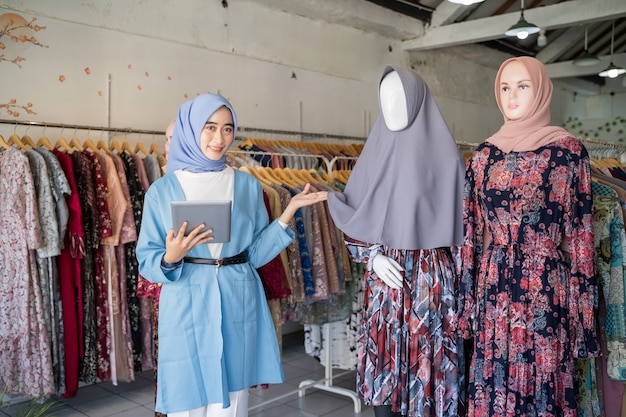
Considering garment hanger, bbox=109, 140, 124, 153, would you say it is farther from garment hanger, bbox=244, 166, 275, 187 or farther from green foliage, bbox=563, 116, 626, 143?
green foliage, bbox=563, 116, 626, 143

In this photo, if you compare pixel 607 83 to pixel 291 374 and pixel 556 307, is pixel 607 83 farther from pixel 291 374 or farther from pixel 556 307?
pixel 556 307

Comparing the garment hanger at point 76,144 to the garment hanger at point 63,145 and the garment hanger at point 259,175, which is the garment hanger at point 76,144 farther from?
the garment hanger at point 259,175

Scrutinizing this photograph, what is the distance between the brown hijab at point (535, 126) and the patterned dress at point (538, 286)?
34 millimetres

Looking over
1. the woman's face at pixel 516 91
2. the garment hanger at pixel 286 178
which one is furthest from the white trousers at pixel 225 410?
the garment hanger at pixel 286 178

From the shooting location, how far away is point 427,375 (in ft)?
7.70

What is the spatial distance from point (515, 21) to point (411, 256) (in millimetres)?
5227

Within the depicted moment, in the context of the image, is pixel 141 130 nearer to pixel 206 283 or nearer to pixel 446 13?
pixel 206 283

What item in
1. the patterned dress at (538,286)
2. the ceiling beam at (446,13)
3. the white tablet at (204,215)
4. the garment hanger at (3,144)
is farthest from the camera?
the ceiling beam at (446,13)

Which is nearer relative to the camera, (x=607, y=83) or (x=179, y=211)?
(x=179, y=211)

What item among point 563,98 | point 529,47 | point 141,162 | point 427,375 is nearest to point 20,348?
point 141,162

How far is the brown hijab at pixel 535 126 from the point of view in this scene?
2201mm

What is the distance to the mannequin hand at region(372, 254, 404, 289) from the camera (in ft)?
7.82

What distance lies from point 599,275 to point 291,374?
2753 mm

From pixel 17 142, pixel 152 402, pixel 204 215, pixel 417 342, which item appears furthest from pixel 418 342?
pixel 17 142
